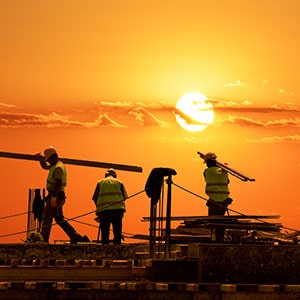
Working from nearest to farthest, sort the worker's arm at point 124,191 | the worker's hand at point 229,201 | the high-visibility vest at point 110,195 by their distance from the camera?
the high-visibility vest at point 110,195 → the worker's arm at point 124,191 → the worker's hand at point 229,201

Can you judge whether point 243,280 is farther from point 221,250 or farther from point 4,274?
point 4,274

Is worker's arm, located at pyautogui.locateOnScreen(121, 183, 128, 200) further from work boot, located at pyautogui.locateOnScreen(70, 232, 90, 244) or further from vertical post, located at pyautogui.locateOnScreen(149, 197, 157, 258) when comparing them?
vertical post, located at pyautogui.locateOnScreen(149, 197, 157, 258)

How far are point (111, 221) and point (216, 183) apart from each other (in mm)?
2838

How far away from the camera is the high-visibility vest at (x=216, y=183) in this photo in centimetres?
3114

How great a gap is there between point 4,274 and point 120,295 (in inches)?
99.3

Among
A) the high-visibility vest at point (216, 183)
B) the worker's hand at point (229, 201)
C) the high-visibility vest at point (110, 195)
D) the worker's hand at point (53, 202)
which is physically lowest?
the worker's hand at point (53, 202)

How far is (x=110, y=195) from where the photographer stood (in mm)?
30250

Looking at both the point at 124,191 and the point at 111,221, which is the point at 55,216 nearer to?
the point at 111,221

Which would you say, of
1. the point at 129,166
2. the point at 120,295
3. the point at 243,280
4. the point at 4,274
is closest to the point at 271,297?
the point at 243,280

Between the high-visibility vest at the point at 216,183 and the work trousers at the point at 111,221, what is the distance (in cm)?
243

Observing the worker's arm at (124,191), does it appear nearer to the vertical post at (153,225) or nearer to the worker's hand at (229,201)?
→ the worker's hand at (229,201)

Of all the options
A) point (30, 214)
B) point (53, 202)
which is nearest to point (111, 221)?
point (53, 202)

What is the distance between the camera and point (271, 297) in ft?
76.6

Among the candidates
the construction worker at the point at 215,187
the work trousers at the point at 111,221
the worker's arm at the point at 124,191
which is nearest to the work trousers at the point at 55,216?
the work trousers at the point at 111,221
